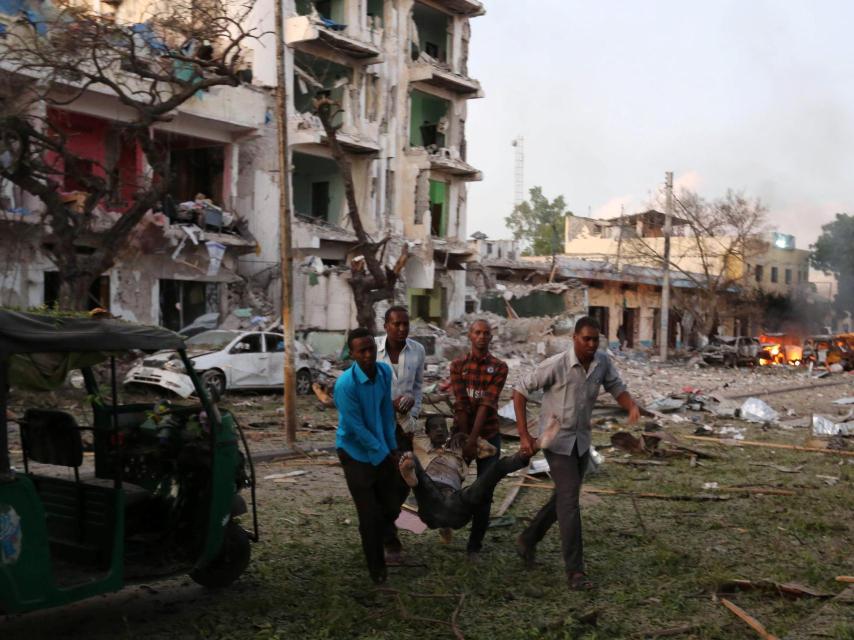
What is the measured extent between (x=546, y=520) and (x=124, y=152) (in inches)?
859

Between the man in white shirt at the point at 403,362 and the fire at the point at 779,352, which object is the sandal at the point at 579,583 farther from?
the fire at the point at 779,352

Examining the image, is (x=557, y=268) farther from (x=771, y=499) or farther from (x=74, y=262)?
(x=771, y=499)

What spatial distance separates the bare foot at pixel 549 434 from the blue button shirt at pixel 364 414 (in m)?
1.06

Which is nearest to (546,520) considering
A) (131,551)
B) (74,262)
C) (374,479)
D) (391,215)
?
(374,479)

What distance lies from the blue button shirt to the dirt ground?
3.11 feet

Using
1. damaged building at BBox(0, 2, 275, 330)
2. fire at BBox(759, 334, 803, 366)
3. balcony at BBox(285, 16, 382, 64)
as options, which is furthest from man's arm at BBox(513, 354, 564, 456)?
fire at BBox(759, 334, 803, 366)

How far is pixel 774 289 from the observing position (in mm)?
63281

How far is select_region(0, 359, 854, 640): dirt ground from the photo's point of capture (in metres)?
5.45

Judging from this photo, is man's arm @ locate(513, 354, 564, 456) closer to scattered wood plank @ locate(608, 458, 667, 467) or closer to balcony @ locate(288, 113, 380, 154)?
scattered wood plank @ locate(608, 458, 667, 467)

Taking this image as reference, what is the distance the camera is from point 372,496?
20.2ft

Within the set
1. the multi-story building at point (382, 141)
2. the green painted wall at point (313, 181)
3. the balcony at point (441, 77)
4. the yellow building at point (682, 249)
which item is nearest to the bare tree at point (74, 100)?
the multi-story building at point (382, 141)

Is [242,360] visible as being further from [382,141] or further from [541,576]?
[382,141]

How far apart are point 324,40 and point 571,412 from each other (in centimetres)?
2684

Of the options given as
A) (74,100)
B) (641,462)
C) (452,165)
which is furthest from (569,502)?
(452,165)
